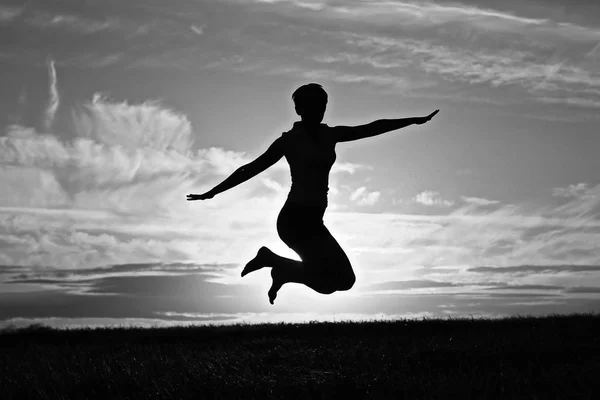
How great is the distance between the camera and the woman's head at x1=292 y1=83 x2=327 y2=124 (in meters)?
8.88

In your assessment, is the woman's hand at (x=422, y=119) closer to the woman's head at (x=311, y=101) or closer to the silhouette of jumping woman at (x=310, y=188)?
the silhouette of jumping woman at (x=310, y=188)

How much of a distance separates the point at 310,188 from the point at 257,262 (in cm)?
127

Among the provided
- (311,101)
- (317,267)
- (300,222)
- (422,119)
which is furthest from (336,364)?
(311,101)

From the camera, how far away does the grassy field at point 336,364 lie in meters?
9.91

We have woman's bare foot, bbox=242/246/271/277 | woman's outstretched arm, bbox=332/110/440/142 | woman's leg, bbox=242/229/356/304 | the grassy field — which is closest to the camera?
woman's leg, bbox=242/229/356/304

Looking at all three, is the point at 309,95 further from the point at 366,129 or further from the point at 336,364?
the point at 336,364

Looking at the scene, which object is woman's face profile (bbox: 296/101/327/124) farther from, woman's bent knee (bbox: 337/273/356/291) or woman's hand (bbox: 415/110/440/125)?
woman's bent knee (bbox: 337/273/356/291)

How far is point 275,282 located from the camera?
9180 millimetres

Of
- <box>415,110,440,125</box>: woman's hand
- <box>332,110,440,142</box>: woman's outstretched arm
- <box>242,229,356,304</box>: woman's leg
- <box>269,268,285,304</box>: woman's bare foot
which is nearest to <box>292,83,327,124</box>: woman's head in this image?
<box>332,110,440,142</box>: woman's outstretched arm

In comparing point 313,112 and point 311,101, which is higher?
point 311,101

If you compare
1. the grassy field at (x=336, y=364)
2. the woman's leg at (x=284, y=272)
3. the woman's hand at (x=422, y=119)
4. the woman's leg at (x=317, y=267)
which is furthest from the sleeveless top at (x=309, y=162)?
the grassy field at (x=336, y=364)

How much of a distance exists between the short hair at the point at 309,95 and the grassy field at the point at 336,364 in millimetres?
3925

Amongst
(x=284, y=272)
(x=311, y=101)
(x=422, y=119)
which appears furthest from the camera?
(x=422, y=119)

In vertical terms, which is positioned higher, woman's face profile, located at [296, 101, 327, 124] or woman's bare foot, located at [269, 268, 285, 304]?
woman's face profile, located at [296, 101, 327, 124]
